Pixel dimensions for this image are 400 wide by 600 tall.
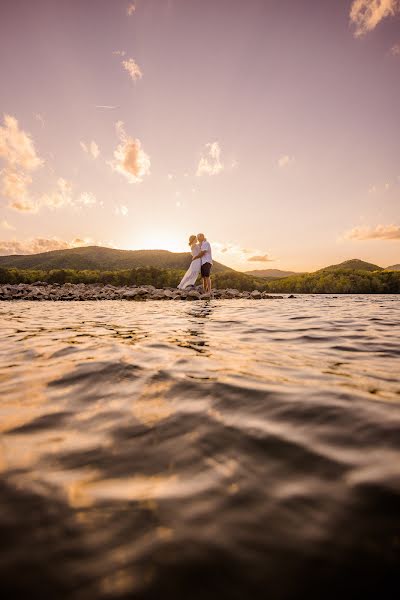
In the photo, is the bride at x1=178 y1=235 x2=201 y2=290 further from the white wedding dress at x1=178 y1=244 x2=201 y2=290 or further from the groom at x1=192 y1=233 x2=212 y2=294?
the groom at x1=192 y1=233 x2=212 y2=294

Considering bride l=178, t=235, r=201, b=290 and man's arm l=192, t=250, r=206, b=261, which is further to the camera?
bride l=178, t=235, r=201, b=290

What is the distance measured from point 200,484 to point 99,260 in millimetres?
120657

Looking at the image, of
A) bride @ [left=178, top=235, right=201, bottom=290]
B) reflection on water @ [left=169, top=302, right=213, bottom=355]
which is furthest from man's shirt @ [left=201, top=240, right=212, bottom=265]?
reflection on water @ [left=169, top=302, right=213, bottom=355]

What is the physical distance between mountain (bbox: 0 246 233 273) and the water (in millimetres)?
97146

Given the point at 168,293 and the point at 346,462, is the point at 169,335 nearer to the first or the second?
the point at 346,462

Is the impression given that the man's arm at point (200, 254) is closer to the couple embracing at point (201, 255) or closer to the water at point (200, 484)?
the couple embracing at point (201, 255)

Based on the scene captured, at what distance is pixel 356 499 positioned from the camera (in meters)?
1.12

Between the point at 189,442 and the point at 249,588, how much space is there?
78 centimetres

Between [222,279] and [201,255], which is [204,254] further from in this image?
[222,279]

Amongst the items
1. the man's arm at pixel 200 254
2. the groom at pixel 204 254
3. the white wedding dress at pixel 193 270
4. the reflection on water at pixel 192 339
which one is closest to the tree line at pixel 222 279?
the white wedding dress at pixel 193 270

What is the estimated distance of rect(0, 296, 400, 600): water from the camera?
84 centimetres

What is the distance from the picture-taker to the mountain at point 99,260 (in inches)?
4144

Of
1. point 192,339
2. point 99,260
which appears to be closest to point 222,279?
point 192,339

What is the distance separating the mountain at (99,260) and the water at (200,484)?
97.1 meters
